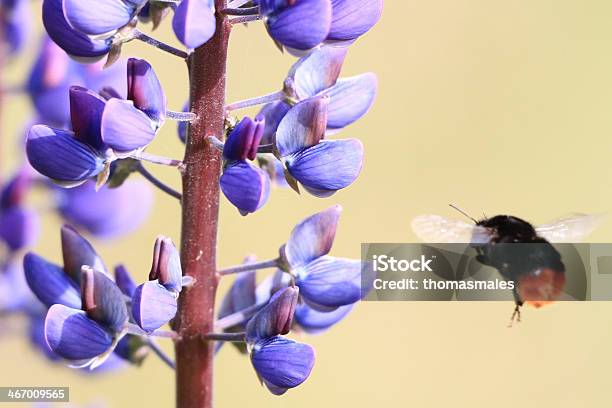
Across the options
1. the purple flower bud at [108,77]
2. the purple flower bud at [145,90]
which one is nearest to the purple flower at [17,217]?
the purple flower bud at [108,77]

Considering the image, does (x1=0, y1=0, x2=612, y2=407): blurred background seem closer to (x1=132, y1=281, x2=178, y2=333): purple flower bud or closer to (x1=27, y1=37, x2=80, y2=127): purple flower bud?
(x1=27, y1=37, x2=80, y2=127): purple flower bud

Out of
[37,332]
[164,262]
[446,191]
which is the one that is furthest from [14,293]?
[446,191]

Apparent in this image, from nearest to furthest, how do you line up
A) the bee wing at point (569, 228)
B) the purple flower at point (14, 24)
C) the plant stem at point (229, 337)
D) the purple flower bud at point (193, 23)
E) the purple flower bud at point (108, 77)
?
the purple flower bud at point (193, 23) < the plant stem at point (229, 337) < the bee wing at point (569, 228) < the purple flower bud at point (108, 77) < the purple flower at point (14, 24)

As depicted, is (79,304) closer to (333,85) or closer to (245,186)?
(245,186)

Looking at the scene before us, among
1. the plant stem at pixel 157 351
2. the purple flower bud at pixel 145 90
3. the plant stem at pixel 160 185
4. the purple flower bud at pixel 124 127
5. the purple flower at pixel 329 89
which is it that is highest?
the purple flower at pixel 329 89

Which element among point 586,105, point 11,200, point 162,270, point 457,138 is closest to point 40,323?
point 11,200

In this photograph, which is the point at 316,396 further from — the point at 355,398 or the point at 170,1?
the point at 170,1

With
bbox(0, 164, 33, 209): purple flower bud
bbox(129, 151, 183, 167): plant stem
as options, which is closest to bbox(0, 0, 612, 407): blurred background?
bbox(0, 164, 33, 209): purple flower bud

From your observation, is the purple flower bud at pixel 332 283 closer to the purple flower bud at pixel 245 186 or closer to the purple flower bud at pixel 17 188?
the purple flower bud at pixel 245 186
